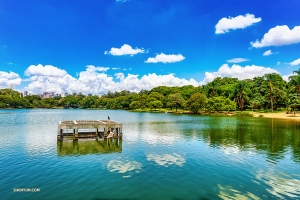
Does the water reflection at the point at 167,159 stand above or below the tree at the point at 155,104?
below

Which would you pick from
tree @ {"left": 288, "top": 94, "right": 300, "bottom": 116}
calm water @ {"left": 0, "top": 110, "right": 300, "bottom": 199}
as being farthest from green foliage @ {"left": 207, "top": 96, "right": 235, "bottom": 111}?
calm water @ {"left": 0, "top": 110, "right": 300, "bottom": 199}

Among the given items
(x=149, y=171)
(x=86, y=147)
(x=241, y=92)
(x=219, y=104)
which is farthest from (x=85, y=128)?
(x=241, y=92)

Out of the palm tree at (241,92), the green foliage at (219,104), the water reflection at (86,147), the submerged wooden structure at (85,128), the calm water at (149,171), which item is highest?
the palm tree at (241,92)

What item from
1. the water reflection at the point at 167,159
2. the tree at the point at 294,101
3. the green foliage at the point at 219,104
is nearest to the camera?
the water reflection at the point at 167,159

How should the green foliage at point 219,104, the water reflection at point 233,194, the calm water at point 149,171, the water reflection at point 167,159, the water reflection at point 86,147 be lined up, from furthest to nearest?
1. the green foliage at point 219,104
2. the water reflection at point 86,147
3. the water reflection at point 167,159
4. the calm water at point 149,171
5. the water reflection at point 233,194

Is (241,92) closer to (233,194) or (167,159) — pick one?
(167,159)

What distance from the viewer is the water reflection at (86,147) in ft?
81.1

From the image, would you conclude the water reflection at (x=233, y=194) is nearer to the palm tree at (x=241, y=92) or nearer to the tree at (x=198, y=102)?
the tree at (x=198, y=102)

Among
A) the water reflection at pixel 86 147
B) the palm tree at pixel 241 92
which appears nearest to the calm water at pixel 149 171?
the water reflection at pixel 86 147

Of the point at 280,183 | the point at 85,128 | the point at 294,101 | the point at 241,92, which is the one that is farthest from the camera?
the point at 241,92

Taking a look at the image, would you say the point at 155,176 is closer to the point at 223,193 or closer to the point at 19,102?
the point at 223,193

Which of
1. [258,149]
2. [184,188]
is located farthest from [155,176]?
[258,149]

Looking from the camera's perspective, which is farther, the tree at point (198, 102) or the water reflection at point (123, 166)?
the tree at point (198, 102)

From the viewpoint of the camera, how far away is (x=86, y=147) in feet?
90.6
